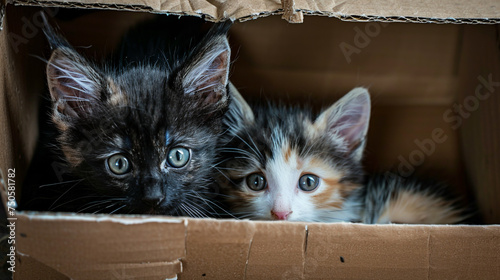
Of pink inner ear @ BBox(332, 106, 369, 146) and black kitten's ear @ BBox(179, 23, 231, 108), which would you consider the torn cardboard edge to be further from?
pink inner ear @ BBox(332, 106, 369, 146)

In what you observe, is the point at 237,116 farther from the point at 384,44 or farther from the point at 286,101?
the point at 384,44

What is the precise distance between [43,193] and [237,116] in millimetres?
734

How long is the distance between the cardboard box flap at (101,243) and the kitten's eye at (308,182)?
2.18 ft

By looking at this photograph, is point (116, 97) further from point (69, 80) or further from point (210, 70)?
point (210, 70)

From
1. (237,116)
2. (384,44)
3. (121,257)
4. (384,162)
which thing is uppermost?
(384,44)

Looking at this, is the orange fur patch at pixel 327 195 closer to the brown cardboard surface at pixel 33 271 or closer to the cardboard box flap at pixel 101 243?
the cardboard box flap at pixel 101 243

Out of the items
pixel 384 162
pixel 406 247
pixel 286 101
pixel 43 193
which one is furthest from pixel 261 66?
pixel 406 247

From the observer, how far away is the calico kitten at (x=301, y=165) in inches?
63.4

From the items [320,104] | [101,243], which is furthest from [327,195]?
[101,243]

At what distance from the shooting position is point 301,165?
5.48 feet

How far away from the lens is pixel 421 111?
226 cm

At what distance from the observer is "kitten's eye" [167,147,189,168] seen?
1.44 meters

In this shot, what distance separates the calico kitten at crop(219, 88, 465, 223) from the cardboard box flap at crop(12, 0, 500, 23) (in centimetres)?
38

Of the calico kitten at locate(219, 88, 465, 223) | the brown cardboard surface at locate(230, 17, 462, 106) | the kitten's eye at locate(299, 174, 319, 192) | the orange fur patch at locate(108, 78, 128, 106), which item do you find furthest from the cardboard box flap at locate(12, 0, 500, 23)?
the brown cardboard surface at locate(230, 17, 462, 106)
